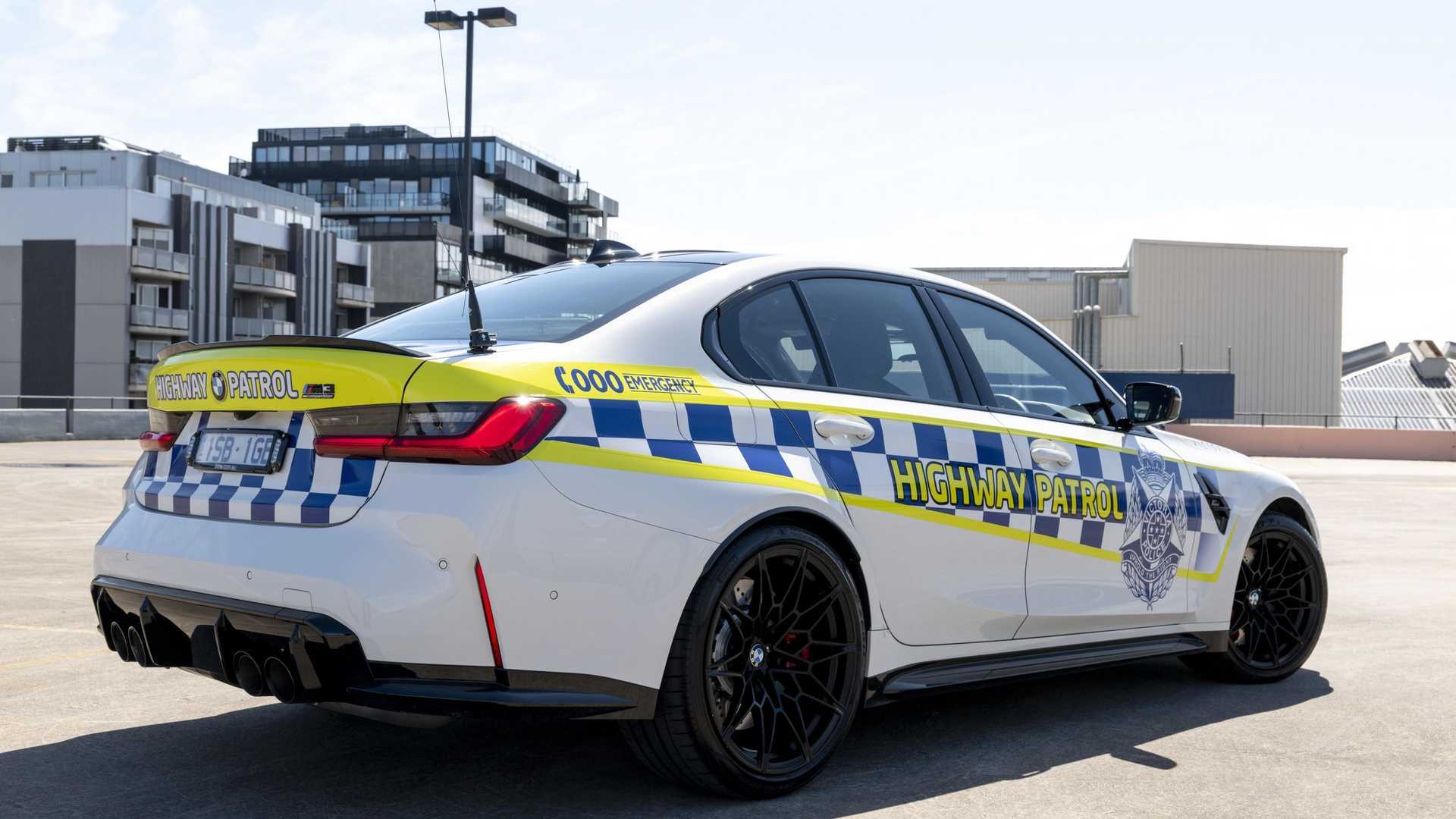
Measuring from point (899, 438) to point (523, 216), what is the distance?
90.6 m

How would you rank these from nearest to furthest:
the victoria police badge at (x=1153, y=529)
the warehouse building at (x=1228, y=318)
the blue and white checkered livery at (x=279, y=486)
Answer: the blue and white checkered livery at (x=279, y=486) < the victoria police badge at (x=1153, y=529) < the warehouse building at (x=1228, y=318)

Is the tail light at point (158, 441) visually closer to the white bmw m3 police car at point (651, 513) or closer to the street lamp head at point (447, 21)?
the white bmw m3 police car at point (651, 513)

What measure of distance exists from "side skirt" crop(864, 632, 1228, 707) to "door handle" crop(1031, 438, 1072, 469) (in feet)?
2.03

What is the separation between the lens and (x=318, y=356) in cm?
358

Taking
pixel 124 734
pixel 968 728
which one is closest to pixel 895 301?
pixel 968 728

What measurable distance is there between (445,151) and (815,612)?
9297 centimetres

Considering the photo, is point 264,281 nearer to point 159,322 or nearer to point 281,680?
point 159,322

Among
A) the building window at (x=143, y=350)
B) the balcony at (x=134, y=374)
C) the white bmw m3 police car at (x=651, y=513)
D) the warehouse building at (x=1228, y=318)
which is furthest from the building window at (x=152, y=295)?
the white bmw m3 police car at (x=651, y=513)

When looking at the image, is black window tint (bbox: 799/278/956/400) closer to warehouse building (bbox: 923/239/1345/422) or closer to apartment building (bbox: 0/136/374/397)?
warehouse building (bbox: 923/239/1345/422)

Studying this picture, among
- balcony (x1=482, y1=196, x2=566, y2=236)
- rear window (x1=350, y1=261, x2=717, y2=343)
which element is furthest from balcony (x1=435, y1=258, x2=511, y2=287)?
rear window (x1=350, y1=261, x2=717, y2=343)

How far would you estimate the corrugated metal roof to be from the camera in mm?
54719

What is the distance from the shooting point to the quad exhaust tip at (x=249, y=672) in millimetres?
3469

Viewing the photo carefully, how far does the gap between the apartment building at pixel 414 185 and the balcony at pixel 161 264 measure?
18.8 metres

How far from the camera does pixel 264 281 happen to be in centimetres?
7125
